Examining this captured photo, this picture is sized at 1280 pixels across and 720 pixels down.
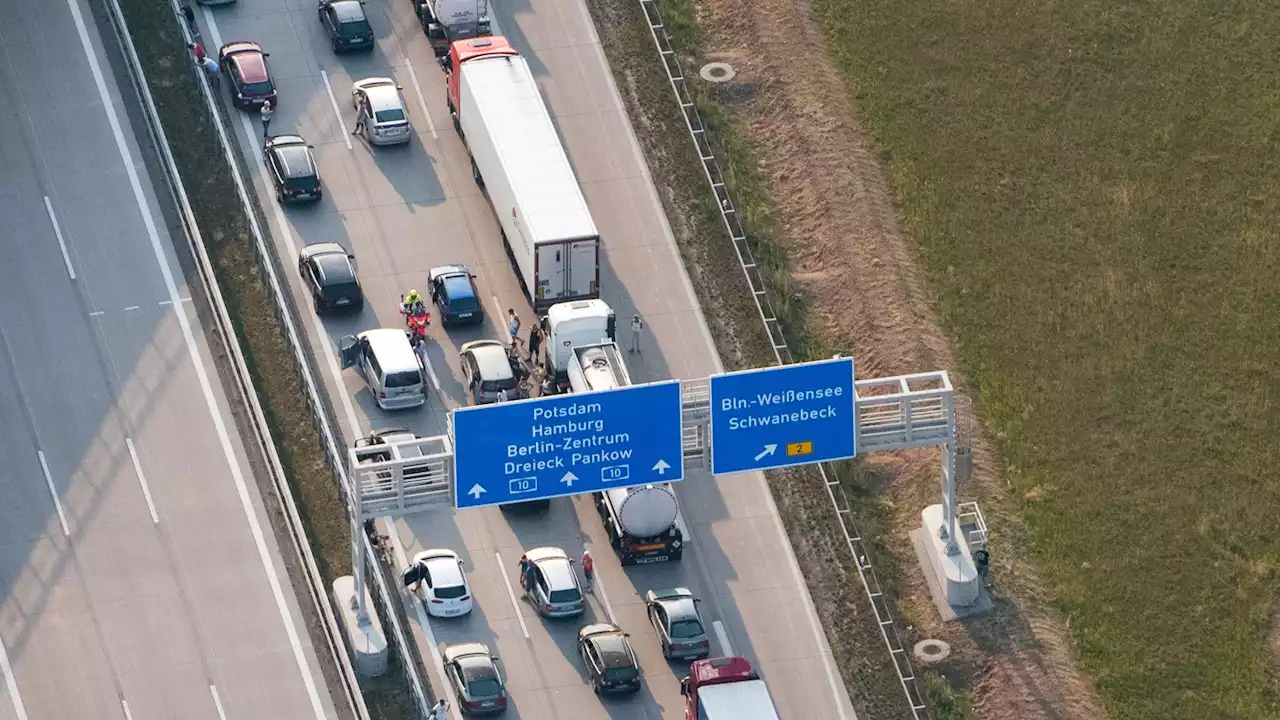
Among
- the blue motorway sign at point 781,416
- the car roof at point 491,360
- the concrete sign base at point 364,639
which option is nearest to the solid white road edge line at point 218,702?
the concrete sign base at point 364,639

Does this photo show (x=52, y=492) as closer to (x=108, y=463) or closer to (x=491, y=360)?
(x=108, y=463)

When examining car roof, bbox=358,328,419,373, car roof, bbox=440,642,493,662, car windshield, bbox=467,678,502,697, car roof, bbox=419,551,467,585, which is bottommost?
car windshield, bbox=467,678,502,697

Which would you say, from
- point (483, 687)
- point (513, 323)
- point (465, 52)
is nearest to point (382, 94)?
point (465, 52)

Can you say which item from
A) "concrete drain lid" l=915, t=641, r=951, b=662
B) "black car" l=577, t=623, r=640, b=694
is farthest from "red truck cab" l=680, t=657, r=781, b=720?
"concrete drain lid" l=915, t=641, r=951, b=662

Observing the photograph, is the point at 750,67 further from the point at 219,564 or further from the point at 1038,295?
the point at 219,564

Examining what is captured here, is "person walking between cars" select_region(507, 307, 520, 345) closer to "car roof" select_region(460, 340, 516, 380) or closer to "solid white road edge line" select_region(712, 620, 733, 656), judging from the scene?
"car roof" select_region(460, 340, 516, 380)

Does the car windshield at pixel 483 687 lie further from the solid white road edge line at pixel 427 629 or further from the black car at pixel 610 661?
the black car at pixel 610 661
